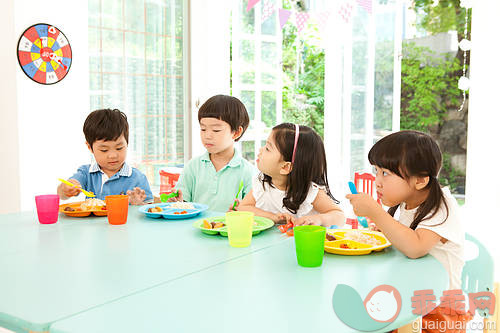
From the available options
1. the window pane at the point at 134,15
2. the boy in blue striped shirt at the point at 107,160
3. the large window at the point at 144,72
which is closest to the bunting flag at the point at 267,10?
the large window at the point at 144,72

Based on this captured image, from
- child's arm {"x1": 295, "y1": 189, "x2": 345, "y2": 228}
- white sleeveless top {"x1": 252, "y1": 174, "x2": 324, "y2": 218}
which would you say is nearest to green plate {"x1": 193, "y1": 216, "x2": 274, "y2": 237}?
child's arm {"x1": 295, "y1": 189, "x2": 345, "y2": 228}

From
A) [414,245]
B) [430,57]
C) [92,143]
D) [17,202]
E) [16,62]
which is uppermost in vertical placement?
[430,57]

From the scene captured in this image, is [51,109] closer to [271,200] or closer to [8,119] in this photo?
[8,119]

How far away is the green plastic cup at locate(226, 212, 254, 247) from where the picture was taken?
1.18m

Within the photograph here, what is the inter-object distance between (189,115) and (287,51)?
1.98 meters

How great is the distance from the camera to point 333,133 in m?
3.43

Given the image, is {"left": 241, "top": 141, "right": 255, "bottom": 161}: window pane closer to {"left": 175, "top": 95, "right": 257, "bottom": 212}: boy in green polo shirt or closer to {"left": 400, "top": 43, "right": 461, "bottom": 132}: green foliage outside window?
{"left": 175, "top": 95, "right": 257, "bottom": 212}: boy in green polo shirt

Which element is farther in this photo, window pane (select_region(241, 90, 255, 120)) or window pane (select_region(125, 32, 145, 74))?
window pane (select_region(241, 90, 255, 120))

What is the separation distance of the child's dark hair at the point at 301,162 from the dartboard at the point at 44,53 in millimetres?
2090

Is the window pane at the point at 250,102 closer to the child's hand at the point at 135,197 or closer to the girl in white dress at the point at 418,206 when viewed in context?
the child's hand at the point at 135,197

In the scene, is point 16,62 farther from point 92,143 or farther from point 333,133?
point 333,133

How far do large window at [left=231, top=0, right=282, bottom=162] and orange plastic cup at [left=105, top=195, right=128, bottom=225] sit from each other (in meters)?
2.63

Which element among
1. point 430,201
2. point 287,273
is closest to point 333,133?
point 430,201
